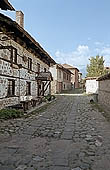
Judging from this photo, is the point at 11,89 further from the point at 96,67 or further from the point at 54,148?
the point at 96,67

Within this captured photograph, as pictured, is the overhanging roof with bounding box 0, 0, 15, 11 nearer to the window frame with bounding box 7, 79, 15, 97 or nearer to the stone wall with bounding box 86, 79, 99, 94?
the window frame with bounding box 7, 79, 15, 97

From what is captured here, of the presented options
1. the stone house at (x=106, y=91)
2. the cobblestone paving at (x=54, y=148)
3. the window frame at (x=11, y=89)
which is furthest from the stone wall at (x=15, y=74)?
the stone house at (x=106, y=91)

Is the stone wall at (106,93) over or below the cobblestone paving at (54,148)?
over

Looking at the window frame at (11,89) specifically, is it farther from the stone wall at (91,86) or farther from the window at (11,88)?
the stone wall at (91,86)

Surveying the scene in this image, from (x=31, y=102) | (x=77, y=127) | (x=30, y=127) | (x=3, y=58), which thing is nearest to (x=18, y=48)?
(x=3, y=58)

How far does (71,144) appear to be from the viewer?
4051 mm

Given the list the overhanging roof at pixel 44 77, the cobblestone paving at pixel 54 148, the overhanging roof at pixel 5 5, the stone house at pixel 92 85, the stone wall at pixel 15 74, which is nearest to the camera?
the cobblestone paving at pixel 54 148

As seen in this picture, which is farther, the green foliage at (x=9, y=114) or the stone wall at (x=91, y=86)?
the stone wall at (x=91, y=86)

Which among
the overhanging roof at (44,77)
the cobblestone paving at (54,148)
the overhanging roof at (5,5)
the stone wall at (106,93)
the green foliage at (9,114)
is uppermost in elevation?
the overhanging roof at (5,5)

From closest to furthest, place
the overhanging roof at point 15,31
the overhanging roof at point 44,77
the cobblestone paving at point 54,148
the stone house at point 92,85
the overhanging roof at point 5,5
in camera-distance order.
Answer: the cobblestone paving at point 54,148, the overhanging roof at point 5,5, the overhanging roof at point 15,31, the overhanging roof at point 44,77, the stone house at point 92,85

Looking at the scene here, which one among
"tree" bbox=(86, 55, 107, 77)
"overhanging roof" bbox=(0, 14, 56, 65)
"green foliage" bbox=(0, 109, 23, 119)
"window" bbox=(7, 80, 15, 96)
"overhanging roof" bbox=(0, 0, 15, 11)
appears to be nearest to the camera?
"overhanging roof" bbox=(0, 0, 15, 11)

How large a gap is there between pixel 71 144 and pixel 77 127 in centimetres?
175

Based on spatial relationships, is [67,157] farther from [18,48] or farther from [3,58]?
[18,48]

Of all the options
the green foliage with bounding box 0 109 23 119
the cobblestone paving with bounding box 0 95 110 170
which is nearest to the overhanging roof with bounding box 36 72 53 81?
the green foliage with bounding box 0 109 23 119
